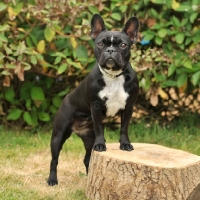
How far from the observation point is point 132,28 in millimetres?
4703

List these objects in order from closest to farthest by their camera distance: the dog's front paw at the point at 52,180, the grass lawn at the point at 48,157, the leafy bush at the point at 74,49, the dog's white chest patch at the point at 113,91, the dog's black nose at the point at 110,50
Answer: the dog's black nose at the point at 110,50, the dog's white chest patch at the point at 113,91, the grass lawn at the point at 48,157, the dog's front paw at the point at 52,180, the leafy bush at the point at 74,49

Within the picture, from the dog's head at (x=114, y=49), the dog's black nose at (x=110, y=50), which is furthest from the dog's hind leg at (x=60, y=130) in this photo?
the dog's black nose at (x=110, y=50)

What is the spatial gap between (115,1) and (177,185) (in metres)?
3.41

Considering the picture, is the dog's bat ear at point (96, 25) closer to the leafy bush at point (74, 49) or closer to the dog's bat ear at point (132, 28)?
the dog's bat ear at point (132, 28)

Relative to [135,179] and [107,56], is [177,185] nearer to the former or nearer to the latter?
[135,179]

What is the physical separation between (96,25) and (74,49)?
2.25m

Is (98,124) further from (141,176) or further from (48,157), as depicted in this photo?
(48,157)

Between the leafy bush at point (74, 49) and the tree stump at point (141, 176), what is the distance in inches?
87.6

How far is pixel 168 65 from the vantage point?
7.07 meters

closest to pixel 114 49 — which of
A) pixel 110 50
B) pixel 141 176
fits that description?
pixel 110 50

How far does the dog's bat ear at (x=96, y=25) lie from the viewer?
4711 mm

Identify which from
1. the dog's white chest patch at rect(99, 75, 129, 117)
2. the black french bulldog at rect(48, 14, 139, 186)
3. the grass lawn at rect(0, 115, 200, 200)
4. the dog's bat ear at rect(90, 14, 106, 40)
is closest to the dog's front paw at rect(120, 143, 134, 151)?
the black french bulldog at rect(48, 14, 139, 186)

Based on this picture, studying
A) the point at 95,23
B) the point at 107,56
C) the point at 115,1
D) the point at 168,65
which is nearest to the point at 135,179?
the point at 107,56

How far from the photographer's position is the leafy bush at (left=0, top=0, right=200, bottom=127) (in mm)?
6746
